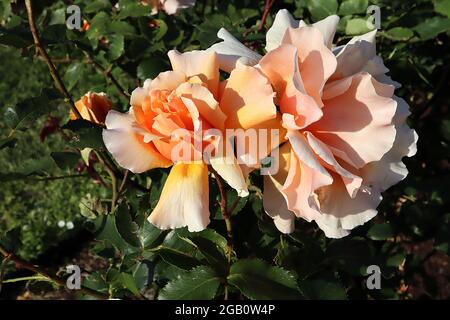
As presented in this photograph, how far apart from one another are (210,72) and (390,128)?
25 cm

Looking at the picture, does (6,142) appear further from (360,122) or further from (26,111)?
(360,122)

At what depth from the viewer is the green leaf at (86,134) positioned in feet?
3.16

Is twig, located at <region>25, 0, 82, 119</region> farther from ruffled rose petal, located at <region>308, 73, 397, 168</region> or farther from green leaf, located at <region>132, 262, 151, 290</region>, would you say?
ruffled rose petal, located at <region>308, 73, 397, 168</region>

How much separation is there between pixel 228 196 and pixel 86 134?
11.1 inches

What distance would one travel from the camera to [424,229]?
1455mm

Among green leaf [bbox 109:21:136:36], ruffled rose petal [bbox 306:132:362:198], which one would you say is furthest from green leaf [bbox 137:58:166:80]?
ruffled rose petal [bbox 306:132:362:198]

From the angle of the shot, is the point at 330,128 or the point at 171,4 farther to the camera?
the point at 171,4

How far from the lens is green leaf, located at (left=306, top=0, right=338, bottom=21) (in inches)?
50.4

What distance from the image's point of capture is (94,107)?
44.6 inches

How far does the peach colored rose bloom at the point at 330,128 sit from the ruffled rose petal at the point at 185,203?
11 centimetres

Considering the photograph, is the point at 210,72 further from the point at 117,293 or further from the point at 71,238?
the point at 71,238

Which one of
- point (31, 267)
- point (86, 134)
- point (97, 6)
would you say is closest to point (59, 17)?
point (97, 6)

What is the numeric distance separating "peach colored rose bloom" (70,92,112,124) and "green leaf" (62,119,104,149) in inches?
4.4
